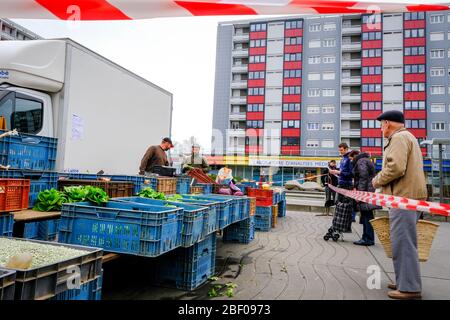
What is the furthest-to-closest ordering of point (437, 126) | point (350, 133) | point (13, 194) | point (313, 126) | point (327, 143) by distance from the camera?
point (313, 126) < point (327, 143) < point (350, 133) < point (437, 126) < point (13, 194)

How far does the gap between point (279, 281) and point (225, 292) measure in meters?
0.86

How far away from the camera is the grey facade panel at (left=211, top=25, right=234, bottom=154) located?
58.0 metres

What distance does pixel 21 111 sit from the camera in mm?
5930

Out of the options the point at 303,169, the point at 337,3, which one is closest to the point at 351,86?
the point at 303,169

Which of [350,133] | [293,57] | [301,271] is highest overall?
[293,57]

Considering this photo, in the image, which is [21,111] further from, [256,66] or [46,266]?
[256,66]

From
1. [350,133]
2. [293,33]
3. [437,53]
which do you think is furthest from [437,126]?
[293,33]

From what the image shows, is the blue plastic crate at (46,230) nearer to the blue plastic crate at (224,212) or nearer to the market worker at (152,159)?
the blue plastic crate at (224,212)

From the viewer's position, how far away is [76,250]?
2.42 meters

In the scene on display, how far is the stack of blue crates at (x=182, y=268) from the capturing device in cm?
388

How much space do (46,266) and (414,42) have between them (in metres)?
59.0

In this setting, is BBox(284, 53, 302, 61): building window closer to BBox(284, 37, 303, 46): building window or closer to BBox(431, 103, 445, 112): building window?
BBox(284, 37, 303, 46): building window

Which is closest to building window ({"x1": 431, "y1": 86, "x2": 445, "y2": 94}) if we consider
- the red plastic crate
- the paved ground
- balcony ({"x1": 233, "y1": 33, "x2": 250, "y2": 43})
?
balcony ({"x1": 233, "y1": 33, "x2": 250, "y2": 43})

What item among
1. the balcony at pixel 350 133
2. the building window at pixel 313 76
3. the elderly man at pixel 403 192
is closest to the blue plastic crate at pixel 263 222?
the elderly man at pixel 403 192
